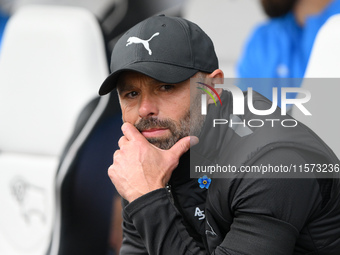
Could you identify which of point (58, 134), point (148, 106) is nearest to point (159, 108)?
point (148, 106)

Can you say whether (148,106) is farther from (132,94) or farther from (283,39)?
(283,39)

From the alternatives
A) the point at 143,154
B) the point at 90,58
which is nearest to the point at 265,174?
the point at 143,154

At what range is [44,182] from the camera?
201 cm

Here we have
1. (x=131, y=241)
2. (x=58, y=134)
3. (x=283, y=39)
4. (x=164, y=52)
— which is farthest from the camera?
(x=283, y=39)

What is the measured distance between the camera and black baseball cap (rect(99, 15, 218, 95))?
3.72 feet

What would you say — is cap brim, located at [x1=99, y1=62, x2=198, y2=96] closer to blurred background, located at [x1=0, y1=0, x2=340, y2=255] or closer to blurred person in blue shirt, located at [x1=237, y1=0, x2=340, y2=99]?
blurred background, located at [x1=0, y1=0, x2=340, y2=255]

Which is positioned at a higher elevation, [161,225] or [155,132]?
[155,132]

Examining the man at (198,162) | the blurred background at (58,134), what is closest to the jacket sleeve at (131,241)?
the man at (198,162)

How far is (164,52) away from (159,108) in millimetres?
110

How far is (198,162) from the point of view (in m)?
1.21

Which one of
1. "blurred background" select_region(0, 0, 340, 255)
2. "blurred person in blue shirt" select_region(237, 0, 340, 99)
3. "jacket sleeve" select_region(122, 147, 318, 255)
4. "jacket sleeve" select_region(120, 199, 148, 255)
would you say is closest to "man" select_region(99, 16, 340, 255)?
"jacket sleeve" select_region(122, 147, 318, 255)

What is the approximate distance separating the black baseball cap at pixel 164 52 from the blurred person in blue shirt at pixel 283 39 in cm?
A: 105

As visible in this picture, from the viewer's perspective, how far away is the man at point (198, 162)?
104 centimetres

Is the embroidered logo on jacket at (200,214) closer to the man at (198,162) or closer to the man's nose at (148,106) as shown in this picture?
the man at (198,162)
